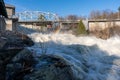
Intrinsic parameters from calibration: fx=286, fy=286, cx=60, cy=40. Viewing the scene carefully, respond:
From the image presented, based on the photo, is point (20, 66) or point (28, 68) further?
point (20, 66)

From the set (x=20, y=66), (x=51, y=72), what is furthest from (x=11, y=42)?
(x=51, y=72)

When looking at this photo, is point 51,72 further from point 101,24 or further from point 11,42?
point 101,24

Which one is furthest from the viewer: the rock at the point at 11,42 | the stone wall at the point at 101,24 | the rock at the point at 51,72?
the stone wall at the point at 101,24

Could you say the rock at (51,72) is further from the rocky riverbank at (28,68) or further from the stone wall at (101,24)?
the stone wall at (101,24)

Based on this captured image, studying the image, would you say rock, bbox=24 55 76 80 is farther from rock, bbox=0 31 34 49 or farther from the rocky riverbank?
rock, bbox=0 31 34 49

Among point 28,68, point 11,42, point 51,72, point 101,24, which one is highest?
point 101,24

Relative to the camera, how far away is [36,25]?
213ft

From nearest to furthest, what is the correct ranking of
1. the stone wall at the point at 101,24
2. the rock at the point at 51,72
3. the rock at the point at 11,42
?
the rock at the point at 51,72, the rock at the point at 11,42, the stone wall at the point at 101,24

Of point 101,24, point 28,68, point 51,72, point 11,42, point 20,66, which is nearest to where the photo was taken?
point 51,72

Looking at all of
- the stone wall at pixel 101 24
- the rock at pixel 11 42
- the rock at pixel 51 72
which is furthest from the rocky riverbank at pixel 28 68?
the stone wall at pixel 101 24

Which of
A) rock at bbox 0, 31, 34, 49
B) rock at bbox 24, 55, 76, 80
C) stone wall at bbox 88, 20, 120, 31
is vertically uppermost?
stone wall at bbox 88, 20, 120, 31

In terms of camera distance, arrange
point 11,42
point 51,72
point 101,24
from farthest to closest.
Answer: point 101,24, point 11,42, point 51,72

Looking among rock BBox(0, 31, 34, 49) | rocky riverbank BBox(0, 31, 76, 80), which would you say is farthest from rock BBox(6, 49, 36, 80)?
rock BBox(0, 31, 34, 49)

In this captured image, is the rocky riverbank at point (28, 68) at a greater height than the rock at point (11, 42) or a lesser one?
lesser
